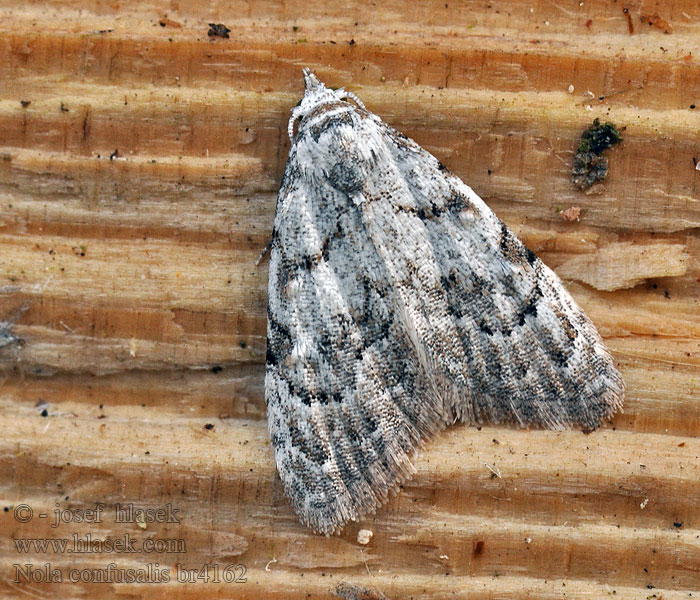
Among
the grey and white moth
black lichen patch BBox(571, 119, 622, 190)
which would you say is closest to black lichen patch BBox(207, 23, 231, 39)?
the grey and white moth

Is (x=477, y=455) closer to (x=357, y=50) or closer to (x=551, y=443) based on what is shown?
(x=551, y=443)

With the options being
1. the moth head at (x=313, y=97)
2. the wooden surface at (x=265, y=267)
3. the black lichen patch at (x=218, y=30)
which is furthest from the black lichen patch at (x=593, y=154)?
the black lichen patch at (x=218, y=30)

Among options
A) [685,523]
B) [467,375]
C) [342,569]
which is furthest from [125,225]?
[685,523]

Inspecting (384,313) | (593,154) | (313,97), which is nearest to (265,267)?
(384,313)

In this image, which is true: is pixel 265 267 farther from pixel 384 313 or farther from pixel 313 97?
pixel 313 97

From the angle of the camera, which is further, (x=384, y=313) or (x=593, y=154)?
(x=593, y=154)

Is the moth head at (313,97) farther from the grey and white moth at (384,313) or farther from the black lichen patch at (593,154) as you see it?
the black lichen patch at (593,154)
